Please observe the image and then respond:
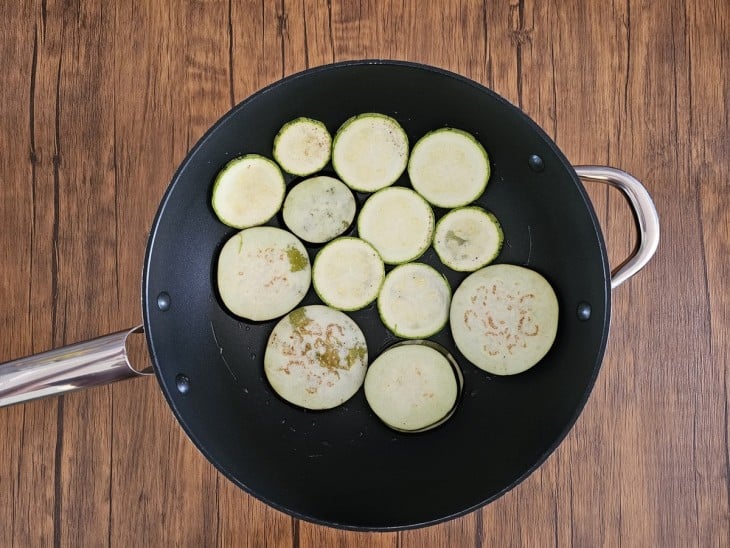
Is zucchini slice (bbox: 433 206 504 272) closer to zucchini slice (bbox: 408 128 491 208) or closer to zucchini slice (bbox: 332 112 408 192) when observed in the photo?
zucchini slice (bbox: 408 128 491 208)

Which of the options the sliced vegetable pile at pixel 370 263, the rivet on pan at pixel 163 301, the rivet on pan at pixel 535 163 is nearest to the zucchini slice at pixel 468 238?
the sliced vegetable pile at pixel 370 263

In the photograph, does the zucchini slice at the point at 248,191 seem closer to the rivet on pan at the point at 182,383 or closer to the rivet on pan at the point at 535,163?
the rivet on pan at the point at 182,383

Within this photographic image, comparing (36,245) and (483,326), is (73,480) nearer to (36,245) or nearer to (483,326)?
(36,245)

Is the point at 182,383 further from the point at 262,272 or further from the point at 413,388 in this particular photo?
the point at 413,388

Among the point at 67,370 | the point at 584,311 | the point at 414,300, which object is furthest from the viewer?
the point at 414,300

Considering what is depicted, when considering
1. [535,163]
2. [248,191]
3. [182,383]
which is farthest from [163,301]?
[535,163]

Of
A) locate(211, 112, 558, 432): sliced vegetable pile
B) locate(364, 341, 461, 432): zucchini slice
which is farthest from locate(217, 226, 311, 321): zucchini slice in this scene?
locate(364, 341, 461, 432): zucchini slice

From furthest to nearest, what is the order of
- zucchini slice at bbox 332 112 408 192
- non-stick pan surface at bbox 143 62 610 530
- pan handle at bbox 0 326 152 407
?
zucchini slice at bbox 332 112 408 192 → non-stick pan surface at bbox 143 62 610 530 → pan handle at bbox 0 326 152 407
